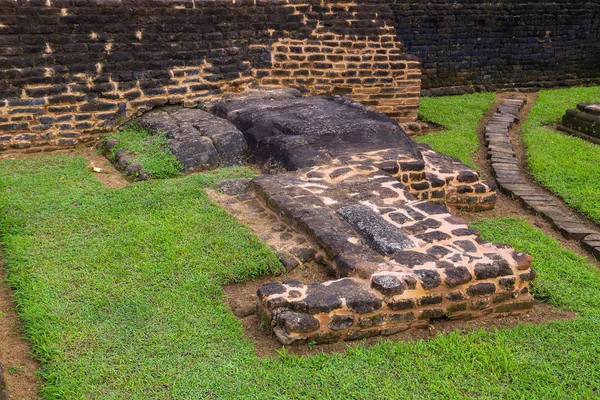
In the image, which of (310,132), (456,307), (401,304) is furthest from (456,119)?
(401,304)

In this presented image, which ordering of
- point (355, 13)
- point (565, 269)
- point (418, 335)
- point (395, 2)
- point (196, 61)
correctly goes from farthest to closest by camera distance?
point (395, 2), point (355, 13), point (196, 61), point (565, 269), point (418, 335)

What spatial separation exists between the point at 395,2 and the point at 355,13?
2611 mm

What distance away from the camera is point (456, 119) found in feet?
34.2

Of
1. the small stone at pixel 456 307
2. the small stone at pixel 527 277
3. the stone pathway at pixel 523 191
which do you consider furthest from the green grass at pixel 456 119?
the small stone at pixel 456 307

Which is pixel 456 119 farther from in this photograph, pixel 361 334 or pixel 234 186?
pixel 361 334

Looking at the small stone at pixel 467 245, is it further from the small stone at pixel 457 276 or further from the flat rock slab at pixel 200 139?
the flat rock slab at pixel 200 139

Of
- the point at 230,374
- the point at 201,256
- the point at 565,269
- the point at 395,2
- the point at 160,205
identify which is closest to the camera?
the point at 230,374

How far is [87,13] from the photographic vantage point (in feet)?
24.8

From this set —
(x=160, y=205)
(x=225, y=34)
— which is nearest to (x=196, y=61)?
(x=225, y=34)

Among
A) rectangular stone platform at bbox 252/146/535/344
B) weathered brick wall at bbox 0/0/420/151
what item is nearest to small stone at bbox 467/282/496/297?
rectangular stone platform at bbox 252/146/535/344

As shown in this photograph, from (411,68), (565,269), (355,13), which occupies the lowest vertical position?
(565,269)

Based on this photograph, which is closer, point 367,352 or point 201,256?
point 367,352

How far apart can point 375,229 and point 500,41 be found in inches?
378

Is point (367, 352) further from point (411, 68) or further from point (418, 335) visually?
point (411, 68)
